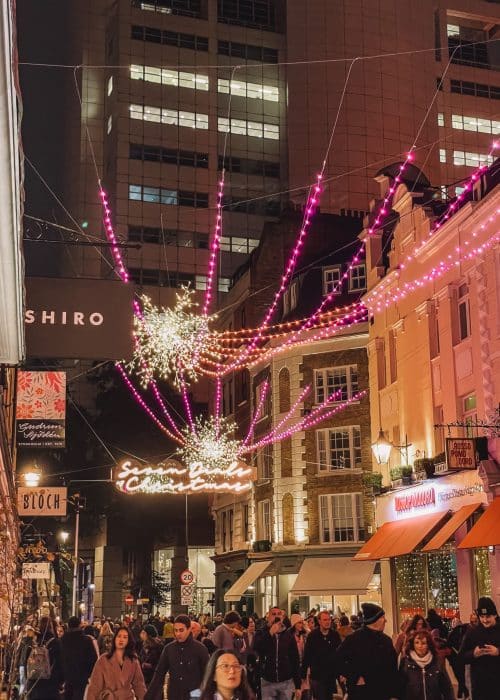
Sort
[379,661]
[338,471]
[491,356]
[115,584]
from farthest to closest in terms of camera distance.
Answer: [115,584] < [338,471] < [491,356] < [379,661]

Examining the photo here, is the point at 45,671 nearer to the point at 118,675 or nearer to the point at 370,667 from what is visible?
the point at 118,675

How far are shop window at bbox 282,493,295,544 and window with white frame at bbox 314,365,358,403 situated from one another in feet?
13.1

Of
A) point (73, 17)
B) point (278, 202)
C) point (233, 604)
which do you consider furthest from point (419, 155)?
point (233, 604)

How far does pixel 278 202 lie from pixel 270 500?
48.2 metres

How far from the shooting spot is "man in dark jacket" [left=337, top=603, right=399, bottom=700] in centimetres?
958

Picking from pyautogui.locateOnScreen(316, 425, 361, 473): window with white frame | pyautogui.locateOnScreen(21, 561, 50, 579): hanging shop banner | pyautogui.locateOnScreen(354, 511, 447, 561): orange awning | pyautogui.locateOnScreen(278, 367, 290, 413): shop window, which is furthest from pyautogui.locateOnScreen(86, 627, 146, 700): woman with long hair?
pyautogui.locateOnScreen(278, 367, 290, 413): shop window

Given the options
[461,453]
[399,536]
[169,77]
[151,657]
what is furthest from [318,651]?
[169,77]

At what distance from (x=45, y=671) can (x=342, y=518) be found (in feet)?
85.3

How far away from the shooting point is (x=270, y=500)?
40.4 metres

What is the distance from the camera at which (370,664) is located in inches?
377

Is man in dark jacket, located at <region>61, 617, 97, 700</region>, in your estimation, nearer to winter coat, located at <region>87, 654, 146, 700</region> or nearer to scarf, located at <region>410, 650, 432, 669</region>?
winter coat, located at <region>87, 654, 146, 700</region>

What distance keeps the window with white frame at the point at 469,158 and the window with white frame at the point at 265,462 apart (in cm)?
5055

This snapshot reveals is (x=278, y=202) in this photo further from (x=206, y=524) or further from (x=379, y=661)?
(x=379, y=661)

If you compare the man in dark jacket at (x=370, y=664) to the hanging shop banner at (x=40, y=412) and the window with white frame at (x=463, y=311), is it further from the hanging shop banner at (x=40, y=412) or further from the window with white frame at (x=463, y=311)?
the window with white frame at (x=463, y=311)
